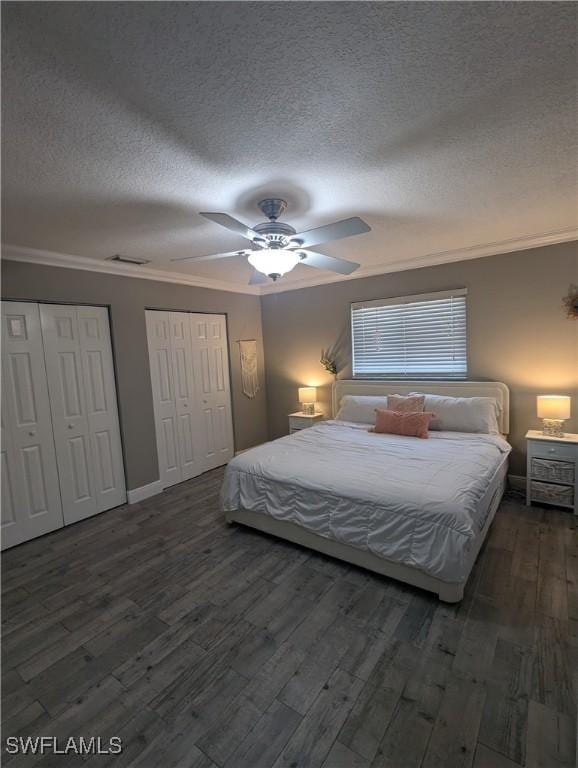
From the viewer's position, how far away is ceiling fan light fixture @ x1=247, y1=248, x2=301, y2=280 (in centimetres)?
226

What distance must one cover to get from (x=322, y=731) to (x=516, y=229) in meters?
3.73

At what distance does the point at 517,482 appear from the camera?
11.8 ft

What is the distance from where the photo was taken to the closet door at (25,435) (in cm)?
291

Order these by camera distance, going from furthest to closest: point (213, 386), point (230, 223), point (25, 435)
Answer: point (213, 386) → point (25, 435) → point (230, 223)

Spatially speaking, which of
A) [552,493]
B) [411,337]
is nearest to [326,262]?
[411,337]

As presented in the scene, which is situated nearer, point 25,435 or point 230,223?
point 230,223

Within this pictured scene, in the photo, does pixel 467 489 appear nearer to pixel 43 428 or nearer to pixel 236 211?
pixel 236 211

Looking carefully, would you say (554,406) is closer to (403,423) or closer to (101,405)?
(403,423)

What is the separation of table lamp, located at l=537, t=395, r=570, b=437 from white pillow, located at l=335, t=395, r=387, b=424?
1445 mm

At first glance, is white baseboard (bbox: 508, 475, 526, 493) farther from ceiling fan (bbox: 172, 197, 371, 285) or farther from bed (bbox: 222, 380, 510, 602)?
ceiling fan (bbox: 172, 197, 371, 285)

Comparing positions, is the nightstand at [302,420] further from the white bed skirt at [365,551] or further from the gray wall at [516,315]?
the white bed skirt at [365,551]

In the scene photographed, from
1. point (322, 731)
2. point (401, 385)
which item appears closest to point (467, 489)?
point (322, 731)

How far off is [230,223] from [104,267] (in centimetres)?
215

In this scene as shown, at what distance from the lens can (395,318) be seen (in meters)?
4.28
